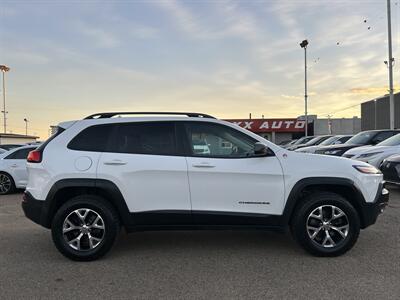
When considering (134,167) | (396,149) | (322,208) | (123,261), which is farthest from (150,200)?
(396,149)

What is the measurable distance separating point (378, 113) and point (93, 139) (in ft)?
129

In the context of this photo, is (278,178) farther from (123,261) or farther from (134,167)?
(123,261)

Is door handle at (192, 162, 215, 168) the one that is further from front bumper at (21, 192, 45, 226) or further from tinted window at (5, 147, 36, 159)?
tinted window at (5, 147, 36, 159)

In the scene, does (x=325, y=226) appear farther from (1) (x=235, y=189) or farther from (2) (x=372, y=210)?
(1) (x=235, y=189)

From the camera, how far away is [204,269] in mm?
5020

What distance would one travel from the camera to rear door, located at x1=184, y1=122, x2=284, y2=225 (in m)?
5.39

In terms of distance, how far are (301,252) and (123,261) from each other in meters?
2.25

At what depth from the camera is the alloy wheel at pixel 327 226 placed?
17.9 ft

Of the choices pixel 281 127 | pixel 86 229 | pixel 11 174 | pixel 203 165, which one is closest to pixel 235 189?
pixel 203 165

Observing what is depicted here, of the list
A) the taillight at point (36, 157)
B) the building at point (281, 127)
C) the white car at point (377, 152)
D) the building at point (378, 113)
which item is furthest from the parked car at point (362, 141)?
the building at point (281, 127)

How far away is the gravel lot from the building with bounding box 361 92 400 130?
3279 centimetres

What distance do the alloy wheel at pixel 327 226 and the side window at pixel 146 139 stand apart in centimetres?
191

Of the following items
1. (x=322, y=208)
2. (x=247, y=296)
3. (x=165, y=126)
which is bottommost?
(x=247, y=296)

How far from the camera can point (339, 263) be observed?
521 centimetres
